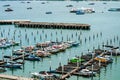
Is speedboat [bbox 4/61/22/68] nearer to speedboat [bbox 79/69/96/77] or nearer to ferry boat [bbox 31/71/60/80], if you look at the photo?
ferry boat [bbox 31/71/60/80]

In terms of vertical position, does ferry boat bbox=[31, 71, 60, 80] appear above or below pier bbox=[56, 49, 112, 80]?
above

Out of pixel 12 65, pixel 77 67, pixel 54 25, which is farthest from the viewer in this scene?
pixel 54 25

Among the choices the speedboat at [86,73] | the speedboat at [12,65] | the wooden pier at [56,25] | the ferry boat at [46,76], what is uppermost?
the ferry boat at [46,76]

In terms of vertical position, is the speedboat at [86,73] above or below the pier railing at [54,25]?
above

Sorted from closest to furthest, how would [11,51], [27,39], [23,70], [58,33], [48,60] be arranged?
[23,70] < [48,60] < [11,51] < [27,39] < [58,33]

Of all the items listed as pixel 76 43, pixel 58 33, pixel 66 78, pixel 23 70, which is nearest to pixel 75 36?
pixel 58 33

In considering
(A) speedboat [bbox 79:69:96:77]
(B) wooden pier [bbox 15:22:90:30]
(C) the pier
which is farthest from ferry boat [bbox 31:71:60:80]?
(B) wooden pier [bbox 15:22:90:30]

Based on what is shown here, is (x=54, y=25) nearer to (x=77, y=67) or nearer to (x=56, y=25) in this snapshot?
(x=56, y=25)

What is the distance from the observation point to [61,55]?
61.6 meters

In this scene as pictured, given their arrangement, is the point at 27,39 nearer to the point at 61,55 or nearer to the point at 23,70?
the point at 61,55

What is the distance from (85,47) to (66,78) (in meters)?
24.4

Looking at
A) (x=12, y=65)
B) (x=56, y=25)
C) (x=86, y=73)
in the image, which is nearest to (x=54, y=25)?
(x=56, y=25)

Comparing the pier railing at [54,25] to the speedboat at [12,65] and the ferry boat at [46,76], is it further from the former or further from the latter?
the ferry boat at [46,76]

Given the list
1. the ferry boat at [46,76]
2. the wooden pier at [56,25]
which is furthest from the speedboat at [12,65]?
the wooden pier at [56,25]
